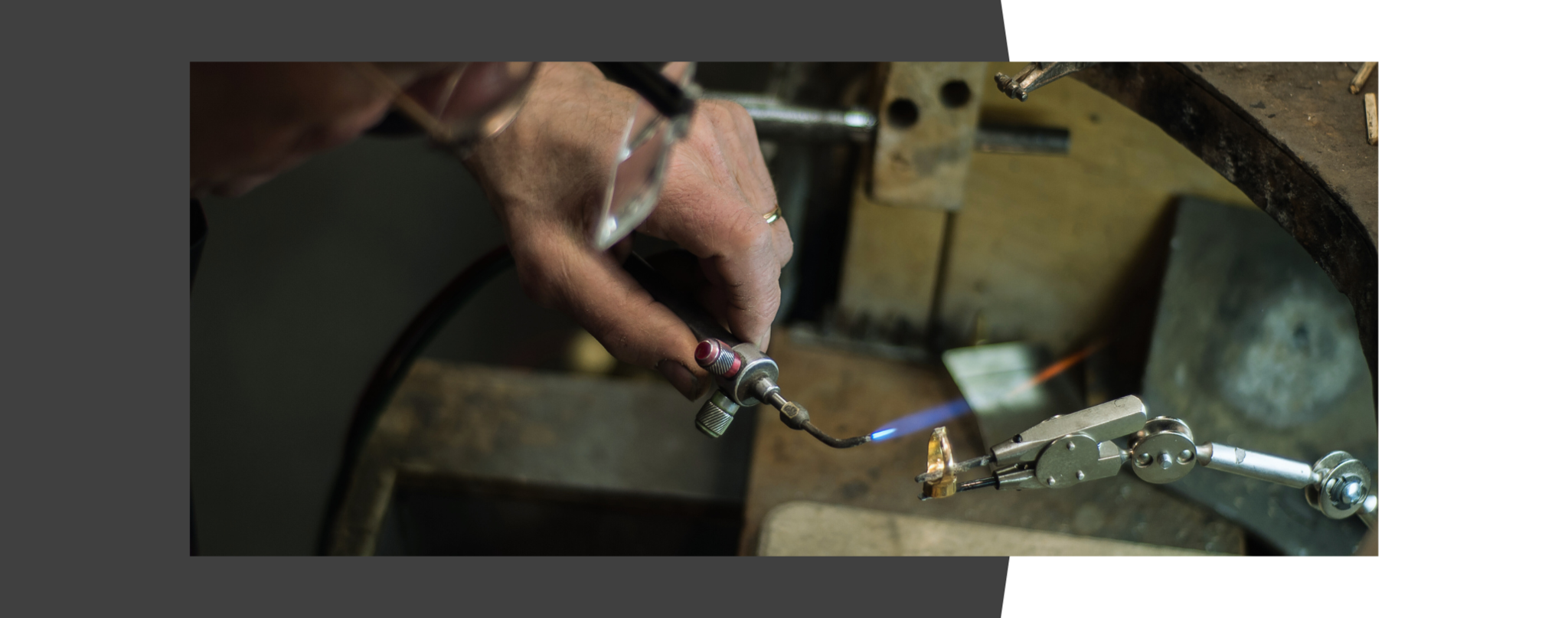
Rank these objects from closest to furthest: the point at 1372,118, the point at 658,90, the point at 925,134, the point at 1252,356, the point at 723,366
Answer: the point at 658,90
the point at 723,366
the point at 1372,118
the point at 925,134
the point at 1252,356

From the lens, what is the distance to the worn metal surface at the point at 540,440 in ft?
4.24

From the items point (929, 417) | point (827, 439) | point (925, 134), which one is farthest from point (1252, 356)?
point (827, 439)

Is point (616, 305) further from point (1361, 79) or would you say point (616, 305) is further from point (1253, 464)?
point (1361, 79)

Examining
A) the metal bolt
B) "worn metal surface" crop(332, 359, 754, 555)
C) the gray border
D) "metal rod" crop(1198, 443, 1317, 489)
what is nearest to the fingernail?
the gray border

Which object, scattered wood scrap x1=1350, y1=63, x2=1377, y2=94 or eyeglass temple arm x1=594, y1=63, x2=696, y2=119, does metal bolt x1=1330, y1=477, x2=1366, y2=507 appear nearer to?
scattered wood scrap x1=1350, y1=63, x2=1377, y2=94

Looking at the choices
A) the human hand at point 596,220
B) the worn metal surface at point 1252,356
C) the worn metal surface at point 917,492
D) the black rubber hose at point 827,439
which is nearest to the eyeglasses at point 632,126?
the human hand at point 596,220

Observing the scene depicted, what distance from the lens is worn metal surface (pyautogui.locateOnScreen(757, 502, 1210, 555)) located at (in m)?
1.13

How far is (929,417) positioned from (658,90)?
866mm

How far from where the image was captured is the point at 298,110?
561 millimetres

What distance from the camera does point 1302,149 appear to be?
74cm

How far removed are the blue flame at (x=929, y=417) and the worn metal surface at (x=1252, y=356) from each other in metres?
0.23

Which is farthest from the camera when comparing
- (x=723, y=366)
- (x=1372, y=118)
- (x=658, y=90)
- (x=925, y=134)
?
(x=925, y=134)

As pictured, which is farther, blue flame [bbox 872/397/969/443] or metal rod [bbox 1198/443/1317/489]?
blue flame [bbox 872/397/969/443]
